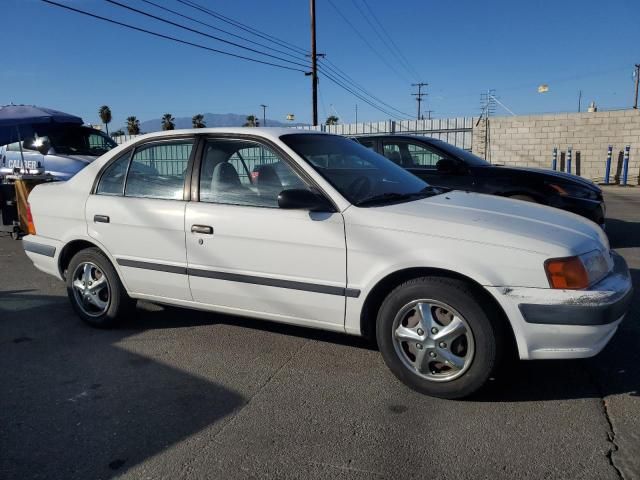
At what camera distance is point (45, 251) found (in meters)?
4.73

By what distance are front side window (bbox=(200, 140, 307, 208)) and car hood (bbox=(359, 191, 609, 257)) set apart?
28.1 inches

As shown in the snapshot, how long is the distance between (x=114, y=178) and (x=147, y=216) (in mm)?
594

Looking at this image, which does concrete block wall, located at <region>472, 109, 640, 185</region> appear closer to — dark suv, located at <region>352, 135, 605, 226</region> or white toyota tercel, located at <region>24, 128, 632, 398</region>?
dark suv, located at <region>352, 135, 605, 226</region>

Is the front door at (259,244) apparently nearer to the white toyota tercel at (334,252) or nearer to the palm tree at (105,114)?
the white toyota tercel at (334,252)

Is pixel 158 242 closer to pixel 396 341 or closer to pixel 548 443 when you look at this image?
pixel 396 341

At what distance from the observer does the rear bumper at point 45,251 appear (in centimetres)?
463

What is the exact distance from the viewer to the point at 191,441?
2807mm

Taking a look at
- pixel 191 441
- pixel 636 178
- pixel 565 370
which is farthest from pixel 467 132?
pixel 191 441

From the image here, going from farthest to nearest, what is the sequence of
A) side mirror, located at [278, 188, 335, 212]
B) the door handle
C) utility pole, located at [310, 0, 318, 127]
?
utility pole, located at [310, 0, 318, 127]
the door handle
side mirror, located at [278, 188, 335, 212]

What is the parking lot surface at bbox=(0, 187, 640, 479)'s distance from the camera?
102 inches

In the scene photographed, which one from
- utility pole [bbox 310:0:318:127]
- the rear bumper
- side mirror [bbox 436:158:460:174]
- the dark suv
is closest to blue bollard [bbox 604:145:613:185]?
the dark suv

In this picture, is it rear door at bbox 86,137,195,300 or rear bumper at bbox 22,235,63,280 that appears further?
rear bumper at bbox 22,235,63,280

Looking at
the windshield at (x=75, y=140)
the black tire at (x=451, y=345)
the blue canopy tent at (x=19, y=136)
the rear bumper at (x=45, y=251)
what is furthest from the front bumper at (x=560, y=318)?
the windshield at (x=75, y=140)

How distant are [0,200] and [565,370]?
7.94m
